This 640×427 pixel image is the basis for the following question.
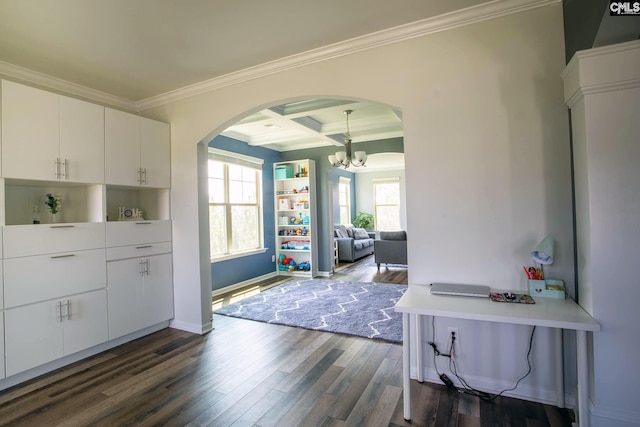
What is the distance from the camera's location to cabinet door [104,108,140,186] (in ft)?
9.77

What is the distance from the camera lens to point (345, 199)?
10062 millimetres

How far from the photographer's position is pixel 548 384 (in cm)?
197

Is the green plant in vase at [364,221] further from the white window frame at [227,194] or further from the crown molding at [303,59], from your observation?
the crown molding at [303,59]

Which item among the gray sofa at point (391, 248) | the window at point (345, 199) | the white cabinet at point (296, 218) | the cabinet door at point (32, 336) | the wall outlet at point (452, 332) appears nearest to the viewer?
the wall outlet at point (452, 332)

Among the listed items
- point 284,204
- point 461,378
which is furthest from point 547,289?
point 284,204

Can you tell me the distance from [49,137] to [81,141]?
0.77ft

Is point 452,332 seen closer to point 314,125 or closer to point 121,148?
point 121,148

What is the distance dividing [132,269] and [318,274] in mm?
3653

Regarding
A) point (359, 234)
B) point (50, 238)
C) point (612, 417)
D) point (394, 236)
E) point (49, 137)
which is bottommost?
point (612, 417)

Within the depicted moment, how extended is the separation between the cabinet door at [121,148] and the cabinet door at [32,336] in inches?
47.7

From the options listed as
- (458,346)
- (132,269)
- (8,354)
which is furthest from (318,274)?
(8,354)

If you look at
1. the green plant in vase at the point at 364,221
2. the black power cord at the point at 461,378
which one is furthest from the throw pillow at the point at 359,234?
the black power cord at the point at 461,378

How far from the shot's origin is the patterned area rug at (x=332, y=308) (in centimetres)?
336

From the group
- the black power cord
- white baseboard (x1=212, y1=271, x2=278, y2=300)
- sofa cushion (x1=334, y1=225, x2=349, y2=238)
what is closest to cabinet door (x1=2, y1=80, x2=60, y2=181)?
white baseboard (x1=212, y1=271, x2=278, y2=300)
